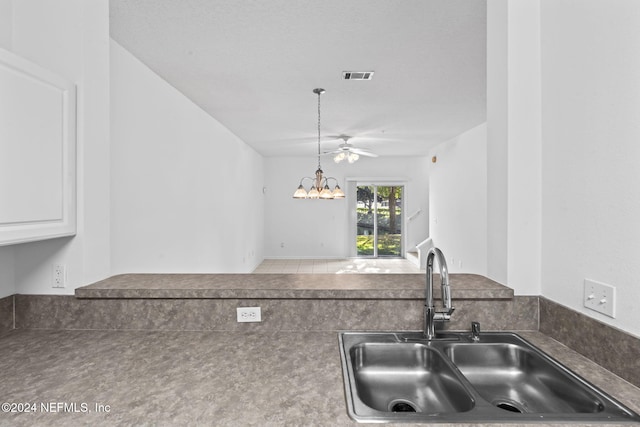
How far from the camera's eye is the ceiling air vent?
10.5ft

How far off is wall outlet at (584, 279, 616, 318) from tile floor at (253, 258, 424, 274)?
5.93 m

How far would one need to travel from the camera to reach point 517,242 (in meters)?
1.42

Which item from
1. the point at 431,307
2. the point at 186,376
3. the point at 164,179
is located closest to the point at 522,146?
the point at 431,307

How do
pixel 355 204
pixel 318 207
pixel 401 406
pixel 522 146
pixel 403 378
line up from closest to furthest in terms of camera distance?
1. pixel 401 406
2. pixel 403 378
3. pixel 522 146
4. pixel 318 207
5. pixel 355 204

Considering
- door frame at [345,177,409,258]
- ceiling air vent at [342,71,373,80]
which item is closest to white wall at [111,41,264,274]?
ceiling air vent at [342,71,373,80]

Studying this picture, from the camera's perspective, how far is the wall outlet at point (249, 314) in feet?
4.75

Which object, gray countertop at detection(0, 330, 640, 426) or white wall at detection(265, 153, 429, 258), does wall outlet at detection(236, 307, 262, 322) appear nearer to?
gray countertop at detection(0, 330, 640, 426)

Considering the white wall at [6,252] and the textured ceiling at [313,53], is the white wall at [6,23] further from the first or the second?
the textured ceiling at [313,53]

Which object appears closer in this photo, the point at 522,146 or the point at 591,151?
the point at 591,151

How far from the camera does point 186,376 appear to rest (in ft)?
3.49

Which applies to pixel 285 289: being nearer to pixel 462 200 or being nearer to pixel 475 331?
pixel 475 331

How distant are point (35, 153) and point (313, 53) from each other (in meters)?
2.11

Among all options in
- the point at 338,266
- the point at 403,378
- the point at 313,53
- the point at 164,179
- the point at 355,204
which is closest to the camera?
the point at 403,378

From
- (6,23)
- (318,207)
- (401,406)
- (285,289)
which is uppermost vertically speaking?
(6,23)
